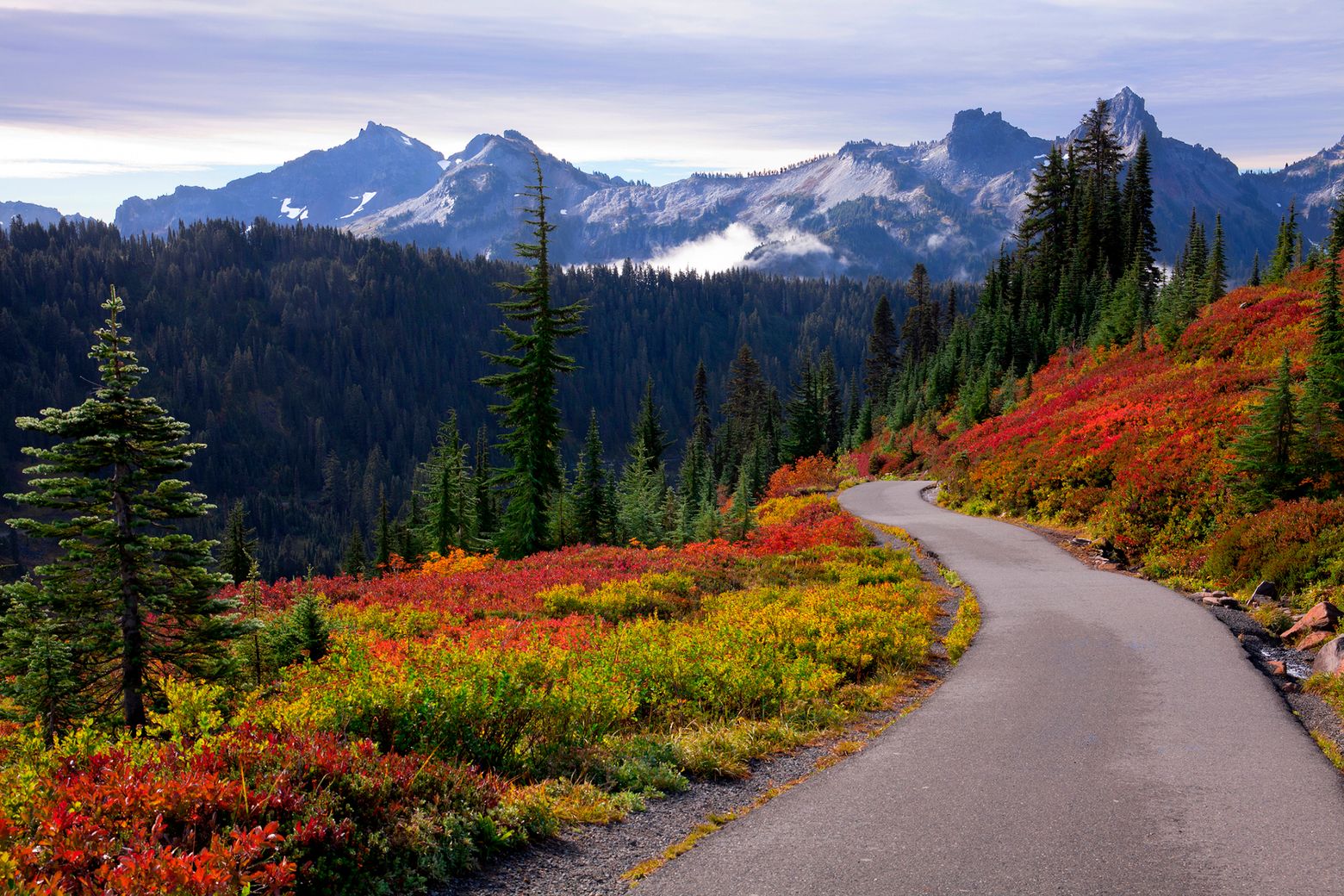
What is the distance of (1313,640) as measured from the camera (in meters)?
11.7

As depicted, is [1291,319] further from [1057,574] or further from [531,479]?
[531,479]

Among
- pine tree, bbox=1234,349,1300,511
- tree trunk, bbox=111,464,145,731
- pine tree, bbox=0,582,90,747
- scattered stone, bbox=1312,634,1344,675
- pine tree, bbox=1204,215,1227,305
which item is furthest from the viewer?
pine tree, bbox=1204,215,1227,305

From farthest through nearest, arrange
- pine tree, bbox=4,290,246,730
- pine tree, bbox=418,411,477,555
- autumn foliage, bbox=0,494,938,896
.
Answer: pine tree, bbox=418,411,477,555 → pine tree, bbox=4,290,246,730 → autumn foliage, bbox=0,494,938,896

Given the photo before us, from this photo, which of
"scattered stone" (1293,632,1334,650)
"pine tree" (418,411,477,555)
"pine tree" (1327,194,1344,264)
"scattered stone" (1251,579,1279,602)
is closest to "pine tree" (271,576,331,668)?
"scattered stone" (1293,632,1334,650)

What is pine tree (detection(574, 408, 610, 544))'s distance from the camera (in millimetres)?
34406

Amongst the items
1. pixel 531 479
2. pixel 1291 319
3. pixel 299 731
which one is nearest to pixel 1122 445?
pixel 1291 319

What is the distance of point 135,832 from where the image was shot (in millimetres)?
4438

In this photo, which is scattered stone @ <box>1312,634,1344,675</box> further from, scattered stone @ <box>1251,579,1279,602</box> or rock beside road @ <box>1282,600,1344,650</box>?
scattered stone @ <box>1251,579,1279,602</box>

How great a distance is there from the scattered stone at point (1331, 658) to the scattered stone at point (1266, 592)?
411cm

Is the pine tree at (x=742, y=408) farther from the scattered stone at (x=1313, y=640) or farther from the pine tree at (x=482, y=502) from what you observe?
the scattered stone at (x=1313, y=640)

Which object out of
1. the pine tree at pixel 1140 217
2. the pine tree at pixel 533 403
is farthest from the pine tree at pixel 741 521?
the pine tree at pixel 1140 217

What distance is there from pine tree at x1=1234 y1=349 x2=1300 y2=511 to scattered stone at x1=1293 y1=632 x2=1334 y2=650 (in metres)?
6.23

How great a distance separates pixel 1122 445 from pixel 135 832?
26096 millimetres

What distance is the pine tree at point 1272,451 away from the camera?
54.9 feet
